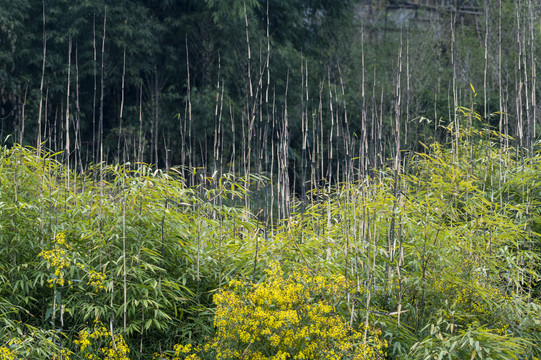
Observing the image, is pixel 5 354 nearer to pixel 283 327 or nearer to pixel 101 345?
pixel 101 345

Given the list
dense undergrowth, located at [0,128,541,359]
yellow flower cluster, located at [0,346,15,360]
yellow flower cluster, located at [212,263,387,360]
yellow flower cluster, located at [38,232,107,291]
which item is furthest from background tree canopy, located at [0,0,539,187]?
yellow flower cluster, located at [0,346,15,360]

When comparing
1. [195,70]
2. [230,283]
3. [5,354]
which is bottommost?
[5,354]

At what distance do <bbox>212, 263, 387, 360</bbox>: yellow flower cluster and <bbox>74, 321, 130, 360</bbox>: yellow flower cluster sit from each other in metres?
0.40

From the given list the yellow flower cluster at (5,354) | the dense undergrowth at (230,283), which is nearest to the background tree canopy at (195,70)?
the dense undergrowth at (230,283)

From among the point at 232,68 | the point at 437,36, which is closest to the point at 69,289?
the point at 232,68

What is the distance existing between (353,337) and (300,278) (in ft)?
1.03

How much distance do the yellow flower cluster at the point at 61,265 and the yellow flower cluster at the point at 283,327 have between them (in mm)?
531

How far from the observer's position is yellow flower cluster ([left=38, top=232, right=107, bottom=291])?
2658 mm

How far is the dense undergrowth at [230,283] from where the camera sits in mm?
2551

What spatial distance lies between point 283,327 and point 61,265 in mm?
941

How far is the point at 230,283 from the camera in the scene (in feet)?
8.39

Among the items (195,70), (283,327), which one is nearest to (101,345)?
(283,327)

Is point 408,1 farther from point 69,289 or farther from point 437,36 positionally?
point 69,289

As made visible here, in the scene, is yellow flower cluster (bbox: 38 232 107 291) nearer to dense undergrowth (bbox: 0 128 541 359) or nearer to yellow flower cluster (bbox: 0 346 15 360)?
dense undergrowth (bbox: 0 128 541 359)
